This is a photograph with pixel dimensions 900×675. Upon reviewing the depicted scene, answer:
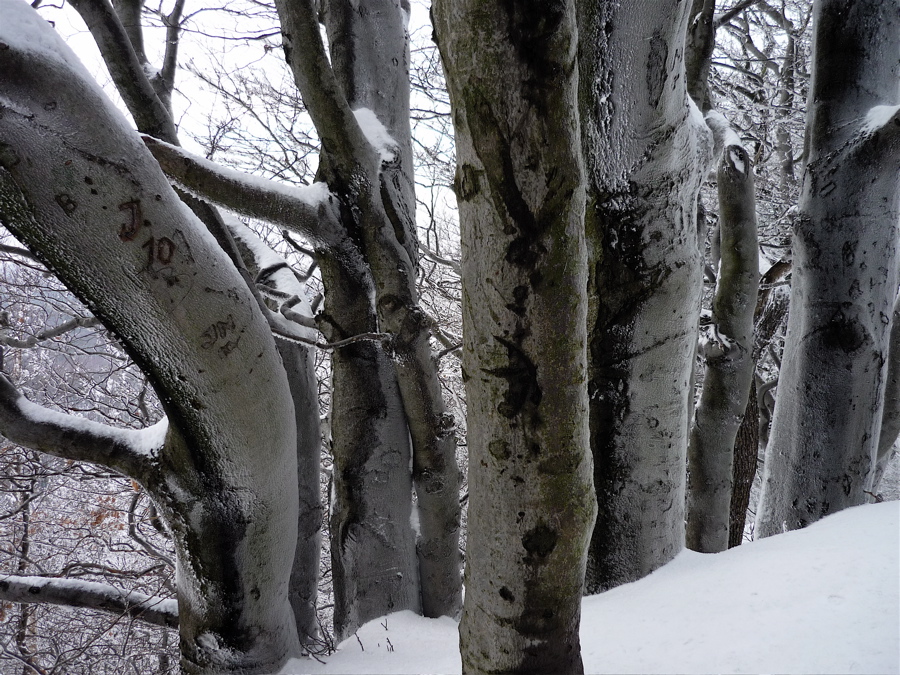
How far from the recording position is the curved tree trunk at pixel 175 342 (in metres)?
1.24

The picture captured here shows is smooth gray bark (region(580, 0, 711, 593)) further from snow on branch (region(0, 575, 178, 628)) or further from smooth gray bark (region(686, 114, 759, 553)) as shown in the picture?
snow on branch (region(0, 575, 178, 628))

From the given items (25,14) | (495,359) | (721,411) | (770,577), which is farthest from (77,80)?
(721,411)

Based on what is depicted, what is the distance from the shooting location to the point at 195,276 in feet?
4.83

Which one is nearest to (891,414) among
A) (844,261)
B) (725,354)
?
(725,354)

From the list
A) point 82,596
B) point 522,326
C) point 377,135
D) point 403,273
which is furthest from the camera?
point 82,596

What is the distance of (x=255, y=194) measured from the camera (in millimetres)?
2379

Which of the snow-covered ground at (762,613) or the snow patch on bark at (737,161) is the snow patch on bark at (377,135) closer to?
the snow patch on bark at (737,161)

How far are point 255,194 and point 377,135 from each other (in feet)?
2.75

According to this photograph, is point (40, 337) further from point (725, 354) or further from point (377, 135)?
point (725, 354)

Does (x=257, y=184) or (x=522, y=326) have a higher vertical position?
(x=257, y=184)

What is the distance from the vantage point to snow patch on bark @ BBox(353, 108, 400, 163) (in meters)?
2.80

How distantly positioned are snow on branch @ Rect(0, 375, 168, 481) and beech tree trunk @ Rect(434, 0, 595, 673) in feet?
3.97

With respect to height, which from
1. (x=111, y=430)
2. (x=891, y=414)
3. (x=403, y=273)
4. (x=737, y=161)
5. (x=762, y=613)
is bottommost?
(x=891, y=414)

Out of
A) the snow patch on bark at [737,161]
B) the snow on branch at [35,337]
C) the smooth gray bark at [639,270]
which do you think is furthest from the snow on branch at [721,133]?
the snow on branch at [35,337]
